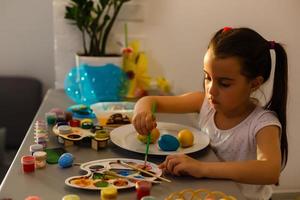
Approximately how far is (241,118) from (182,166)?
324 mm

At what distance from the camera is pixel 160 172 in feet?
2.98

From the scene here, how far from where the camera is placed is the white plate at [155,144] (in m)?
1.04

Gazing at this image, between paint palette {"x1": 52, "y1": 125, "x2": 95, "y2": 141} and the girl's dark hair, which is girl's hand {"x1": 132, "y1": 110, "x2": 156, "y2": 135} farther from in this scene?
the girl's dark hair

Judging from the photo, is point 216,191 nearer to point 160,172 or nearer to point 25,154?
point 160,172

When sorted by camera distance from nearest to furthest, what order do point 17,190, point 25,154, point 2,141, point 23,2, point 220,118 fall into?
point 17,190 < point 25,154 < point 220,118 < point 2,141 < point 23,2

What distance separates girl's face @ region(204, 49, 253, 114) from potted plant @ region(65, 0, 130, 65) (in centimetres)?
63

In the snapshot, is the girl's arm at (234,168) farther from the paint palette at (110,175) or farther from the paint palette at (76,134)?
the paint palette at (76,134)

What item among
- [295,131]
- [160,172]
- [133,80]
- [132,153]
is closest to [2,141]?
[133,80]

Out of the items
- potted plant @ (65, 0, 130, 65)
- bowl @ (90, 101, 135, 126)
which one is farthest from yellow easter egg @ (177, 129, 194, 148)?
potted plant @ (65, 0, 130, 65)

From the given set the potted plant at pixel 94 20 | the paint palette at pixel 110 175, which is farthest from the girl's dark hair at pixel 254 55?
the potted plant at pixel 94 20

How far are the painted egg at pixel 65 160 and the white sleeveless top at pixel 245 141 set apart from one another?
382mm

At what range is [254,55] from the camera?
1.09 metres

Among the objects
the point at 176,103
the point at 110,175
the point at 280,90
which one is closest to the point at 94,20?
the point at 176,103

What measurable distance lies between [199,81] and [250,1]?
0.38 metres
